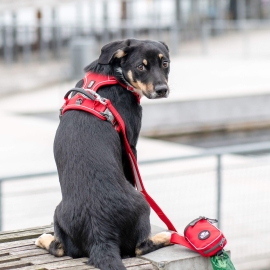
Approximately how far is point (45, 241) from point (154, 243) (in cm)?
63

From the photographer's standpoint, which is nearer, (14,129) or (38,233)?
(38,233)

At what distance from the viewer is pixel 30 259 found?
3.84 meters

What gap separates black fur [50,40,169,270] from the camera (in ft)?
11.7

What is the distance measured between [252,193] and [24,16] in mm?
19282

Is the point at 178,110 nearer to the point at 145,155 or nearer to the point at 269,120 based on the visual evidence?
the point at 269,120

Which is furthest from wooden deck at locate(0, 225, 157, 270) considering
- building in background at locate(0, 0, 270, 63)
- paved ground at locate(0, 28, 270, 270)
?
building in background at locate(0, 0, 270, 63)

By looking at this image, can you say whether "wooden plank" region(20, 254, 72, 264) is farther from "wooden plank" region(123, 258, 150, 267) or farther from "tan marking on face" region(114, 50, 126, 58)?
"tan marking on face" region(114, 50, 126, 58)

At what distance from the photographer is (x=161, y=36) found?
2673 centimetres

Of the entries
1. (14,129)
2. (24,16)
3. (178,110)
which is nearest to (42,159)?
(14,129)

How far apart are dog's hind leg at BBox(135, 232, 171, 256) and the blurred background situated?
3.82 feet

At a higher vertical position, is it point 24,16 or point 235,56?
point 24,16

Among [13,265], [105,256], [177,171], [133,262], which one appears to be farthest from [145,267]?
[177,171]

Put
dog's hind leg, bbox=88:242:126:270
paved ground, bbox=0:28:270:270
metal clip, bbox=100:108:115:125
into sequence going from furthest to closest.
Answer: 1. paved ground, bbox=0:28:270:270
2. metal clip, bbox=100:108:115:125
3. dog's hind leg, bbox=88:242:126:270

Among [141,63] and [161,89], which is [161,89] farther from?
[141,63]
